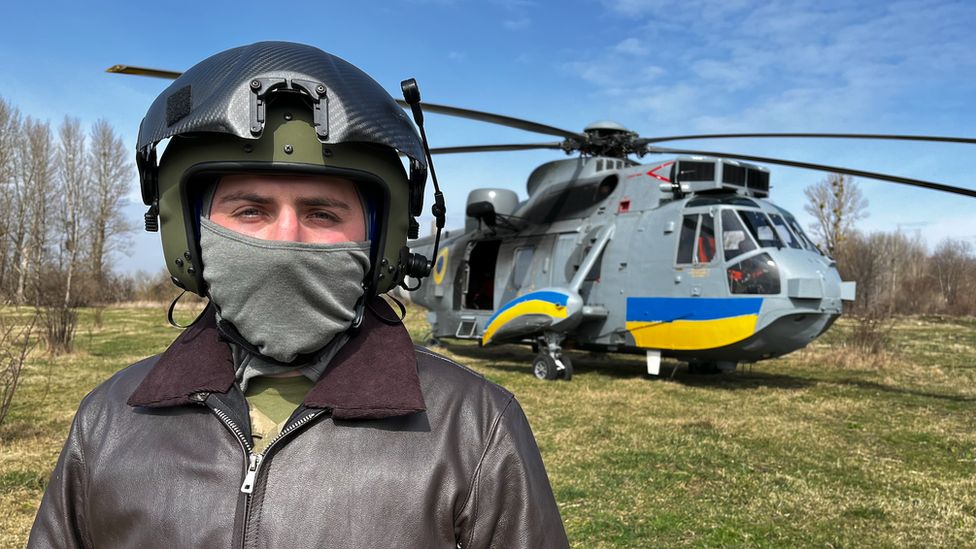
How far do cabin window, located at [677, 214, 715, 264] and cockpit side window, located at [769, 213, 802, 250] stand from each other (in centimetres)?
82

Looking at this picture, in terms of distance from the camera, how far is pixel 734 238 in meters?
8.45

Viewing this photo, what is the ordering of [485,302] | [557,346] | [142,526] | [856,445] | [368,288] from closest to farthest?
1. [142,526]
2. [368,288]
3. [856,445]
4. [557,346]
5. [485,302]

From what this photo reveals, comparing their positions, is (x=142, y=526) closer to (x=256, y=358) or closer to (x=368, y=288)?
(x=256, y=358)

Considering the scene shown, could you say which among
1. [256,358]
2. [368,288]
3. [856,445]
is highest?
[368,288]

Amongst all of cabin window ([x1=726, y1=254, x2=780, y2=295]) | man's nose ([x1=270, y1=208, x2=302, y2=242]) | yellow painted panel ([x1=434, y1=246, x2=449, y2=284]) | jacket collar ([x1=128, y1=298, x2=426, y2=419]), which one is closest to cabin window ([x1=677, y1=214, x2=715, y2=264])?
cabin window ([x1=726, y1=254, x2=780, y2=295])

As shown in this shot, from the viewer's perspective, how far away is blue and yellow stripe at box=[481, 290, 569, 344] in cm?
941

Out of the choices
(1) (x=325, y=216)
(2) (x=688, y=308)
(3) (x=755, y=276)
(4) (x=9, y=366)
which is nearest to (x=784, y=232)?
(3) (x=755, y=276)

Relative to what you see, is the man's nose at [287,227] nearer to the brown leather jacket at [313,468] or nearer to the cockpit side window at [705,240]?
the brown leather jacket at [313,468]

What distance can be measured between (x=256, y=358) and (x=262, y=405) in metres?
0.10

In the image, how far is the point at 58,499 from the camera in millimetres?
1281

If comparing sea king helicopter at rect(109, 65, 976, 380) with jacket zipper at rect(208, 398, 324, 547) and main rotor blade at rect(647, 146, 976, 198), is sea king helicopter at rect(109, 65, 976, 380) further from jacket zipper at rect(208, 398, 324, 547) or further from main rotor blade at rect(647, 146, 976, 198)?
jacket zipper at rect(208, 398, 324, 547)

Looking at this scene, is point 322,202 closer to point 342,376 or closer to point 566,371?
point 342,376

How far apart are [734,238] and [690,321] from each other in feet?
3.92

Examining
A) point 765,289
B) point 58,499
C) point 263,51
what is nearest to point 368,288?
point 263,51
